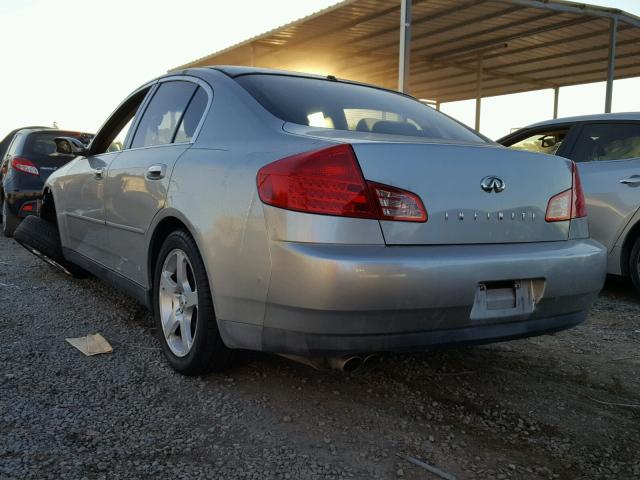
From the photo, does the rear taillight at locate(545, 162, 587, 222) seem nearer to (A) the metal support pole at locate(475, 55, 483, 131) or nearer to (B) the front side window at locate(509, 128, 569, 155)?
(B) the front side window at locate(509, 128, 569, 155)

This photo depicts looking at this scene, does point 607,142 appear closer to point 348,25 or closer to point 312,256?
point 312,256

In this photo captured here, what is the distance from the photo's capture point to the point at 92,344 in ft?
10.9

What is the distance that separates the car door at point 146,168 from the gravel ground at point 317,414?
0.54 m

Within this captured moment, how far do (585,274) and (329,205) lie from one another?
1215 mm

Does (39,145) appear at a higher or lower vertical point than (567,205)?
higher

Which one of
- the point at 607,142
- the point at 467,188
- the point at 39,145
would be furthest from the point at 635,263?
the point at 39,145

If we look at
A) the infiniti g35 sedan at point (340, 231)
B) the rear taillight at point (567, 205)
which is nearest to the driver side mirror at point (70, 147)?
the infiniti g35 sedan at point (340, 231)

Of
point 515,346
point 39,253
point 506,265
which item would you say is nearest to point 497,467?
point 506,265

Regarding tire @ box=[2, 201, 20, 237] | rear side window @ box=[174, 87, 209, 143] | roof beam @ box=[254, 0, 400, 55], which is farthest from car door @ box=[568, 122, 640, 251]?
roof beam @ box=[254, 0, 400, 55]

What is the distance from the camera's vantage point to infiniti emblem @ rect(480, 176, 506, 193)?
234 centimetres

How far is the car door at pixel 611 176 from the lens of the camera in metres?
4.71

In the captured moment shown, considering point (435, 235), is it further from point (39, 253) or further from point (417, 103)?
point (39, 253)

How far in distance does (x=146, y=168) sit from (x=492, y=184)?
1.80 meters

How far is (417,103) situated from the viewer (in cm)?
349
